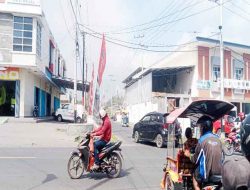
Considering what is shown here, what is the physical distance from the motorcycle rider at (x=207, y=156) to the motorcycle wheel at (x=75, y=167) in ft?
12.9

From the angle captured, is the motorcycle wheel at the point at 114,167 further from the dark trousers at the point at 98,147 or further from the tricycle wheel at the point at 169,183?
the tricycle wheel at the point at 169,183

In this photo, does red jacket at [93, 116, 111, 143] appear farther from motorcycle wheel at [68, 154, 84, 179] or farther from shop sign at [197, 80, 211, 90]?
shop sign at [197, 80, 211, 90]

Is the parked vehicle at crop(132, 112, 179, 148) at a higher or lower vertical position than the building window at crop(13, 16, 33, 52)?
lower

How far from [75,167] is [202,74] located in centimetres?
2525

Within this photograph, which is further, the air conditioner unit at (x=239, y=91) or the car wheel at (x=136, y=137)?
the air conditioner unit at (x=239, y=91)

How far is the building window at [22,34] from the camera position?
1027 inches

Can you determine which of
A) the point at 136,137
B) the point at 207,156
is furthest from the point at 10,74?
the point at 207,156

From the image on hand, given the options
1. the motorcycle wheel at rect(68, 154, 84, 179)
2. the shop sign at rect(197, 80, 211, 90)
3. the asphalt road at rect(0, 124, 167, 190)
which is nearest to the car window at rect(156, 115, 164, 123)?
the asphalt road at rect(0, 124, 167, 190)

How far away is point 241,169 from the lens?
196cm

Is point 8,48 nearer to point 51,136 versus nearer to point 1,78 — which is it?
point 1,78

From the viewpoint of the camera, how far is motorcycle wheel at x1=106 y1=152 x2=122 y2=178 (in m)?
8.96

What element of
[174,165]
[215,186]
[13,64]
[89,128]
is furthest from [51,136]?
[215,186]

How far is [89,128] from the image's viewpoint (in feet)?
69.0

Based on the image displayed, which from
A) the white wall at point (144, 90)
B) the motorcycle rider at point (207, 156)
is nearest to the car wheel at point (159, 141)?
the motorcycle rider at point (207, 156)
